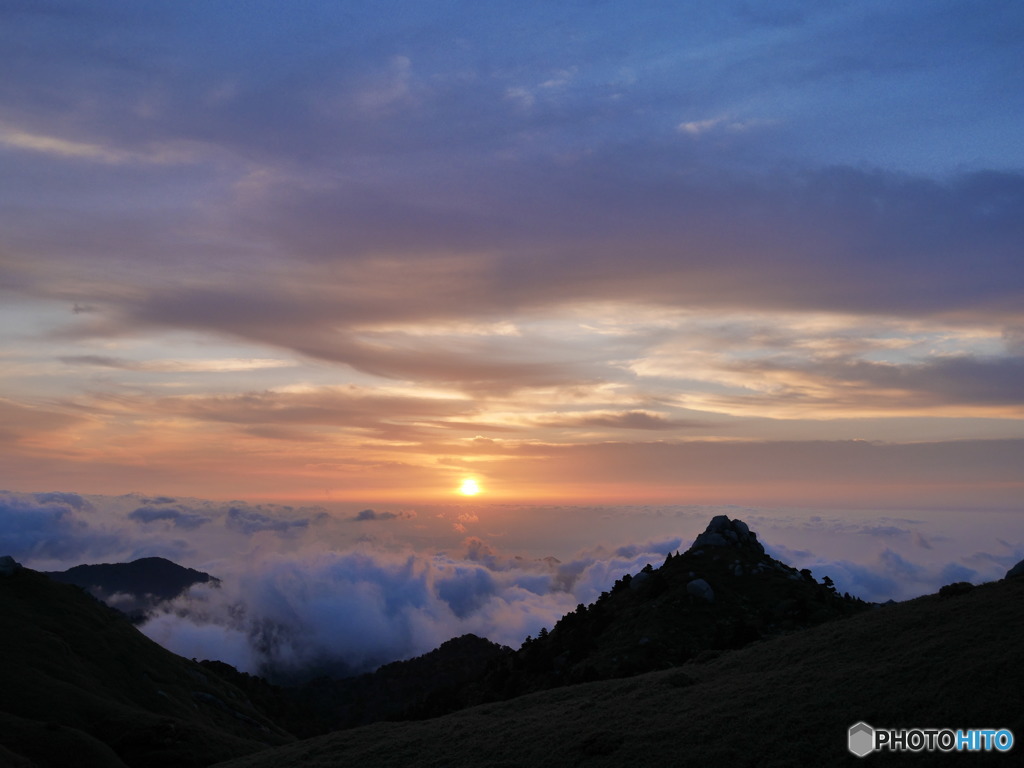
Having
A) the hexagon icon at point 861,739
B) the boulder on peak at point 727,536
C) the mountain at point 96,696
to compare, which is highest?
the boulder on peak at point 727,536

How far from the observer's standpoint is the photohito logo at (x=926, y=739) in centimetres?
3303

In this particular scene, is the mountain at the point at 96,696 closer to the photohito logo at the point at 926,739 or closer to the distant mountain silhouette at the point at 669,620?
the distant mountain silhouette at the point at 669,620

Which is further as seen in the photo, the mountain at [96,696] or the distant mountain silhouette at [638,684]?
the mountain at [96,696]

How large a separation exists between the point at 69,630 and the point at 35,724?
4547cm

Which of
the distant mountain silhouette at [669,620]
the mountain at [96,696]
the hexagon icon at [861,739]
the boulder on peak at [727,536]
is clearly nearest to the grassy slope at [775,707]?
the hexagon icon at [861,739]

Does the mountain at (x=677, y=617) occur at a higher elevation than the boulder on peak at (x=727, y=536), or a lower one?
lower

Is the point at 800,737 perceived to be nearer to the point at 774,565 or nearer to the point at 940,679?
the point at 940,679

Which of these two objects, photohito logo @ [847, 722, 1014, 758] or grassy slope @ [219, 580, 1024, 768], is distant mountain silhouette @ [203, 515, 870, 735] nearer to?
grassy slope @ [219, 580, 1024, 768]

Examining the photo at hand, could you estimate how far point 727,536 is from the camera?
12556 centimetres

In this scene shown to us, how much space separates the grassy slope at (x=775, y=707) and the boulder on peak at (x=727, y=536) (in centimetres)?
5911

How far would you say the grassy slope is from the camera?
1457 inches

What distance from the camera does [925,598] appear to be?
206 feet

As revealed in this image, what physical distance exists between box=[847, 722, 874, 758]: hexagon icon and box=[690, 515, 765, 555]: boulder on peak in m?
87.1

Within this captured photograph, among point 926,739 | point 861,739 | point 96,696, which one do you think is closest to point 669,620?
point 861,739
